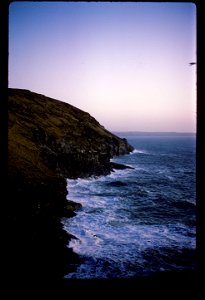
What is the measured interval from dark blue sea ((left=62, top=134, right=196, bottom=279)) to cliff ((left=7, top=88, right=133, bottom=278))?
4.83ft

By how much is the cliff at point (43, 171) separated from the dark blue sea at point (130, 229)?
1.47 metres

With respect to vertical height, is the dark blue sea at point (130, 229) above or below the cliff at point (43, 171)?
below

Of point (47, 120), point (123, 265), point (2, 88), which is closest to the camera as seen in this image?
point (2, 88)

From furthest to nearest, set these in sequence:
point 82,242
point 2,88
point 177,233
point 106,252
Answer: point 177,233 → point 82,242 → point 106,252 → point 2,88

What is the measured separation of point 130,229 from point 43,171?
13.3 metres

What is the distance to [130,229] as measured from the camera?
75.8 feet

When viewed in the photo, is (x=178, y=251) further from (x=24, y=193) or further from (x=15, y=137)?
(x=15, y=137)

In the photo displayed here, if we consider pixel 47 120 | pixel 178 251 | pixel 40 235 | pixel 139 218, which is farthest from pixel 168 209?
pixel 47 120

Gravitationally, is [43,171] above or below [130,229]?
above

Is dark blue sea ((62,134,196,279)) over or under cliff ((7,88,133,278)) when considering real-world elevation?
under

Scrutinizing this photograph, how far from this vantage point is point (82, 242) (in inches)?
759

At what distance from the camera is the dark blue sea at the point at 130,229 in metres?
16.2

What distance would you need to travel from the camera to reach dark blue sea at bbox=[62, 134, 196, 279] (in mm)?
16188

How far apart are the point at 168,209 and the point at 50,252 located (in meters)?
17.7
